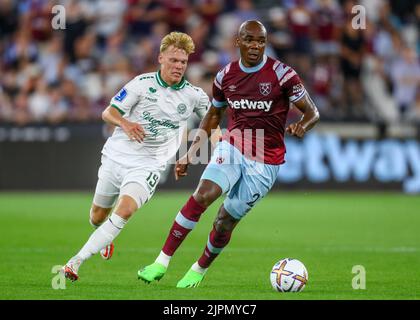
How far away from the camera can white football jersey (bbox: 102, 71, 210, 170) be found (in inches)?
385

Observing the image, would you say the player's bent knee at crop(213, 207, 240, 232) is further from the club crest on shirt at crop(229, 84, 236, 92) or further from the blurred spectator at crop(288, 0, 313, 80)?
the blurred spectator at crop(288, 0, 313, 80)

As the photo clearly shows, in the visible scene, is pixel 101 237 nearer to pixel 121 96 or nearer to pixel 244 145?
pixel 121 96

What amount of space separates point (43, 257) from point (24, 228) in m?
3.43

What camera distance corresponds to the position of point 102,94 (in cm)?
2148

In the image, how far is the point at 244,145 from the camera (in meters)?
9.41

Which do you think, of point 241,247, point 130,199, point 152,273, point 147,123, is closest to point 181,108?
point 147,123

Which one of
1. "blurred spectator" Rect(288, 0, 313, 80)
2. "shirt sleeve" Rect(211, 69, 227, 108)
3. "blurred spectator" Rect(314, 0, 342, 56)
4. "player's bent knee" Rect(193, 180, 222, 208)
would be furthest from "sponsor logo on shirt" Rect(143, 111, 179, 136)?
"blurred spectator" Rect(314, 0, 342, 56)

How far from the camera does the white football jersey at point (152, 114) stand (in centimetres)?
979

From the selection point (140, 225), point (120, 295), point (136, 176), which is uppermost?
point (136, 176)

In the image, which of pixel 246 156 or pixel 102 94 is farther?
pixel 102 94

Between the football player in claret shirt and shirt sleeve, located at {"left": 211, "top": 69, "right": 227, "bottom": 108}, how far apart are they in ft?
0.04

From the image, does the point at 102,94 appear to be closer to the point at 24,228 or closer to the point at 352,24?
the point at 352,24
